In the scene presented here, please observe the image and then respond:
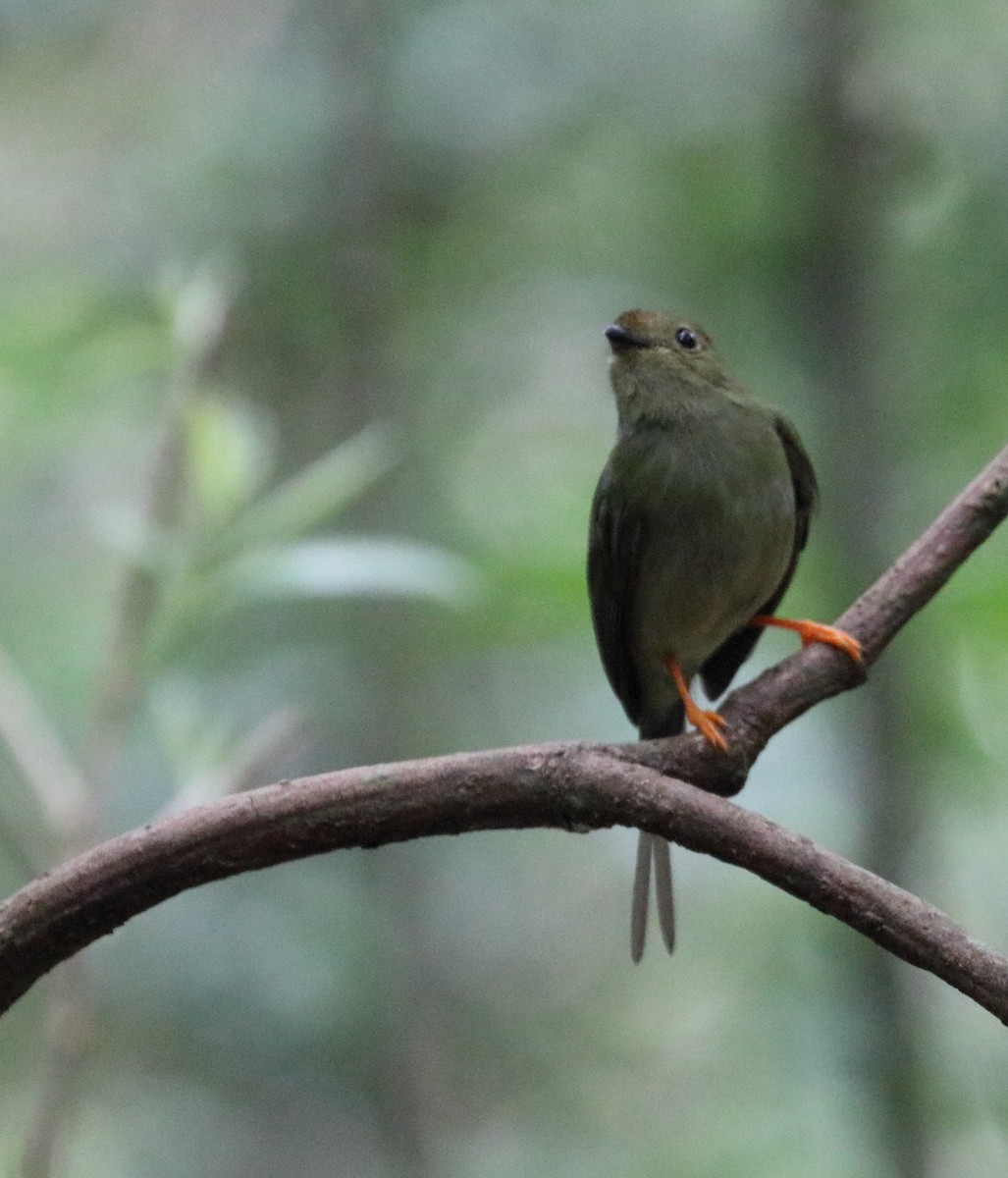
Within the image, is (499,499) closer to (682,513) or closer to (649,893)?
(682,513)

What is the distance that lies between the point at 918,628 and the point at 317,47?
110 inches

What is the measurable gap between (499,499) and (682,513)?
2720 millimetres

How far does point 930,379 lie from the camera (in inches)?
179

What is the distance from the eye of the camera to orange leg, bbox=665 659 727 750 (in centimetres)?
196

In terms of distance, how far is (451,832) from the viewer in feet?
5.74

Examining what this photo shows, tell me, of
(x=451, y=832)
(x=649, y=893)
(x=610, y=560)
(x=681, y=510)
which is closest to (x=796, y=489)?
(x=681, y=510)

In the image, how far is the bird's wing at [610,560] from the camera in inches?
126

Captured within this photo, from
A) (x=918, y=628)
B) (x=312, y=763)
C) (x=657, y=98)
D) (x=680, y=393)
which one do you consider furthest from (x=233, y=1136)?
(x=657, y=98)

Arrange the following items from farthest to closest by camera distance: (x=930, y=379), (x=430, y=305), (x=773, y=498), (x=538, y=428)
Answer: (x=538, y=428)
(x=430, y=305)
(x=930, y=379)
(x=773, y=498)

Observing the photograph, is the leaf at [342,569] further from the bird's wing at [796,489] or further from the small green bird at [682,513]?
the bird's wing at [796,489]

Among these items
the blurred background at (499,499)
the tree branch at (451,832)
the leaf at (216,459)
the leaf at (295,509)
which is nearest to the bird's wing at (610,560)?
the blurred background at (499,499)

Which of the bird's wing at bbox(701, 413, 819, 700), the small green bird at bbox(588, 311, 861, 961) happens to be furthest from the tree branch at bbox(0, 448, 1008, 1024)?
the bird's wing at bbox(701, 413, 819, 700)

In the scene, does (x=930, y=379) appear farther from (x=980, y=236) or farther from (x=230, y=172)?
(x=230, y=172)

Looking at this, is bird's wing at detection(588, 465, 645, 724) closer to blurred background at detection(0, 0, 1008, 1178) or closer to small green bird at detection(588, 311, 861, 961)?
small green bird at detection(588, 311, 861, 961)
